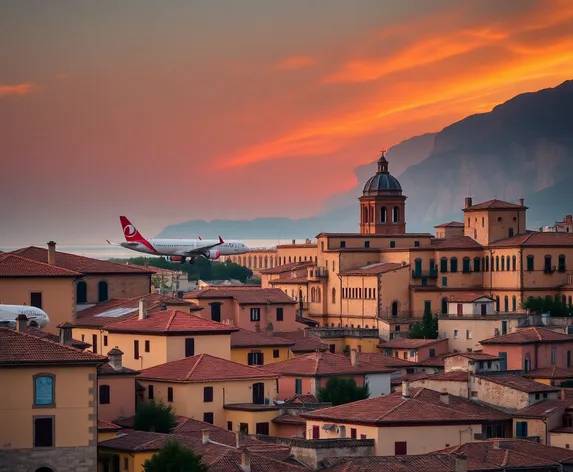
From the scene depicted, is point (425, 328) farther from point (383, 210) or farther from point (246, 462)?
point (246, 462)

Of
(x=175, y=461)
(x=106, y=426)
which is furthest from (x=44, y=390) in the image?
(x=106, y=426)

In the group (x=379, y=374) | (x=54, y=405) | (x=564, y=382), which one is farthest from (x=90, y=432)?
(x=564, y=382)

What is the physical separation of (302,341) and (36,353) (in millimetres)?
53911

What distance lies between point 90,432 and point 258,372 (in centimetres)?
2600

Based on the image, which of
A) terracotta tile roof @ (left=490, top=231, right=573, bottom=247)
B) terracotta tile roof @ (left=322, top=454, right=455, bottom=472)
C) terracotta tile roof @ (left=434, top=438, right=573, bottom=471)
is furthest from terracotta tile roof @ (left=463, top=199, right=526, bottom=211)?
terracotta tile roof @ (left=322, top=454, right=455, bottom=472)

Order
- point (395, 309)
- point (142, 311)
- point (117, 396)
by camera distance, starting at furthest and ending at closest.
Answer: point (395, 309) < point (142, 311) < point (117, 396)

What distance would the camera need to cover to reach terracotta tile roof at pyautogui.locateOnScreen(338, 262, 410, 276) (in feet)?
449

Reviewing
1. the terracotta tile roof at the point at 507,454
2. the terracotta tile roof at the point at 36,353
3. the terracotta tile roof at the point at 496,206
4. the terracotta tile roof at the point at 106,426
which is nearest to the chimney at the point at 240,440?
the terracotta tile roof at the point at 106,426

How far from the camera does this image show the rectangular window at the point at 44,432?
5888cm

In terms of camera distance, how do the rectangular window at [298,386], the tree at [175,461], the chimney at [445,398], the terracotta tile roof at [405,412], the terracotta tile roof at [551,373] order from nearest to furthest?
the tree at [175,461], the terracotta tile roof at [405,412], the chimney at [445,398], the rectangular window at [298,386], the terracotta tile roof at [551,373]

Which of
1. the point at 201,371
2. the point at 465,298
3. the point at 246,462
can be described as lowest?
the point at 246,462

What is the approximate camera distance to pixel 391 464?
6531 centimetres

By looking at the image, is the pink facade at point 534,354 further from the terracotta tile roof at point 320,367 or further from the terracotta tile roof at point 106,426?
the terracotta tile roof at point 106,426

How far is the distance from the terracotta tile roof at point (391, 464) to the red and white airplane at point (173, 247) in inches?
4580
